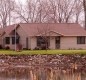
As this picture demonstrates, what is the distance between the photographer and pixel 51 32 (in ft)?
185

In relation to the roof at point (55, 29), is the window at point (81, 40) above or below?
below

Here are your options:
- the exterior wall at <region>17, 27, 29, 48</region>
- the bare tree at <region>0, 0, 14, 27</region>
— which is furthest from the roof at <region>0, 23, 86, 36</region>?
the bare tree at <region>0, 0, 14, 27</region>

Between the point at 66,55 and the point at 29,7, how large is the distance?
42.6 meters

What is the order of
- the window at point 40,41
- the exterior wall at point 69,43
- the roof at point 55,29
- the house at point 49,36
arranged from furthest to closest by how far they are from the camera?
the exterior wall at point 69,43 < the roof at point 55,29 < the window at point 40,41 < the house at point 49,36

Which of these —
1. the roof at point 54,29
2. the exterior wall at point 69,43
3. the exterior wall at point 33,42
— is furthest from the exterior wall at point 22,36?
the exterior wall at point 69,43

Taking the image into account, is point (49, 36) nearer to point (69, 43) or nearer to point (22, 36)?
point (69, 43)

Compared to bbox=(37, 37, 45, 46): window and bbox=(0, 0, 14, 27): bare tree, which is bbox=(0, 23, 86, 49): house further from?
bbox=(0, 0, 14, 27): bare tree

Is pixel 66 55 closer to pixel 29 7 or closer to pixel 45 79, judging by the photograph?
pixel 45 79

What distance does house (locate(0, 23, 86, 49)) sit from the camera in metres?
56.0

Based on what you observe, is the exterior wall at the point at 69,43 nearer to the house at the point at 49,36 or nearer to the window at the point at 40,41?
the house at the point at 49,36

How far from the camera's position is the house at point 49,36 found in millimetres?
56031

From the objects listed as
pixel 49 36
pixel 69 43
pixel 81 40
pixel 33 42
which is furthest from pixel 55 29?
pixel 33 42

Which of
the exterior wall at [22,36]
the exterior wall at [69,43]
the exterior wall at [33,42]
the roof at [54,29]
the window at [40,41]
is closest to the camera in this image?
the exterior wall at [33,42]

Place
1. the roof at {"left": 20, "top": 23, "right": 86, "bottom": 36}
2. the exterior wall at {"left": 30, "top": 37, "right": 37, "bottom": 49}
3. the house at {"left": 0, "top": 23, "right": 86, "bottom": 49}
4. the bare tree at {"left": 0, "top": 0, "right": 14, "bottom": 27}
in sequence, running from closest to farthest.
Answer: the exterior wall at {"left": 30, "top": 37, "right": 37, "bottom": 49} < the house at {"left": 0, "top": 23, "right": 86, "bottom": 49} < the roof at {"left": 20, "top": 23, "right": 86, "bottom": 36} < the bare tree at {"left": 0, "top": 0, "right": 14, "bottom": 27}
